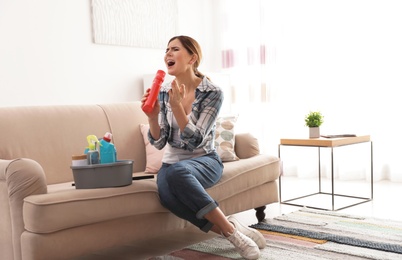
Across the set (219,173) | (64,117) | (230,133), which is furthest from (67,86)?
(219,173)

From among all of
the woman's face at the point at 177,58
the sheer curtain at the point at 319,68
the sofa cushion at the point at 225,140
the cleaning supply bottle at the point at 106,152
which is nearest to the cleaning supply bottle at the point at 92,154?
the cleaning supply bottle at the point at 106,152

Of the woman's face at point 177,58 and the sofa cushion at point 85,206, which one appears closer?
the sofa cushion at point 85,206

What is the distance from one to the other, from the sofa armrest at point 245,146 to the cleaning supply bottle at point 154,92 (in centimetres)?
95

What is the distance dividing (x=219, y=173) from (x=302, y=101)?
2390 millimetres

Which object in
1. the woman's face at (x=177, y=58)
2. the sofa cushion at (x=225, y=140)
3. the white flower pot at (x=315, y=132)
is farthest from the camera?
the white flower pot at (x=315, y=132)

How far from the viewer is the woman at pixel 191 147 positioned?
85.6 inches

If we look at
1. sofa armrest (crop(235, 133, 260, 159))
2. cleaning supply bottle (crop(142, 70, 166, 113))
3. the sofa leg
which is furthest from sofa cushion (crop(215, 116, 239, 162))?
cleaning supply bottle (crop(142, 70, 166, 113))

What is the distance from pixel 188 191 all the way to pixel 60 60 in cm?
211

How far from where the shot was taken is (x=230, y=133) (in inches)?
119

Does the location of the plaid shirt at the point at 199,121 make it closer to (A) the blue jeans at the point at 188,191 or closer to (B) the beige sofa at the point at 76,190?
(A) the blue jeans at the point at 188,191

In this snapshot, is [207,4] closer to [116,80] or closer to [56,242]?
[116,80]

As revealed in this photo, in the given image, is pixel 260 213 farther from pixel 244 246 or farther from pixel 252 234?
pixel 244 246

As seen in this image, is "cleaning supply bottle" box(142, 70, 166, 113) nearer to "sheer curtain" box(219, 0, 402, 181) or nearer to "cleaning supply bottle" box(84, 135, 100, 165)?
"cleaning supply bottle" box(84, 135, 100, 165)

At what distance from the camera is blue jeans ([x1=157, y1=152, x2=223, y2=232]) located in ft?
7.09
